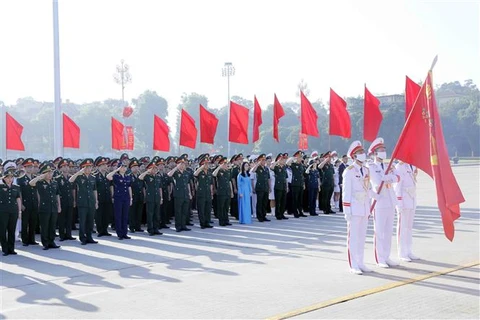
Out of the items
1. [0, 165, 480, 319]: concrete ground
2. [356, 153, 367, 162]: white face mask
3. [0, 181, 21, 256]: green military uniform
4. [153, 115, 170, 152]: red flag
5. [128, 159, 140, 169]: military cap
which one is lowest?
[0, 165, 480, 319]: concrete ground

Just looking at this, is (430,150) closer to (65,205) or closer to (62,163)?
(65,205)

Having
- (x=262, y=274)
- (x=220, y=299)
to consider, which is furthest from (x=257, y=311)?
(x=262, y=274)

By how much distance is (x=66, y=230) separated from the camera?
11.8 meters

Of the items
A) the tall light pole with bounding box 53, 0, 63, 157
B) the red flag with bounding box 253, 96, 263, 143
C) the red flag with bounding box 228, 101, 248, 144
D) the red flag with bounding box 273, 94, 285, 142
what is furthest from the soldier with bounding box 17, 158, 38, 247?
the red flag with bounding box 273, 94, 285, 142

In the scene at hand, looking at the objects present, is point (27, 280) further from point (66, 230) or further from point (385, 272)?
point (385, 272)

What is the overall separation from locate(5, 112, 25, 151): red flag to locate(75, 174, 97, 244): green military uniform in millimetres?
5466

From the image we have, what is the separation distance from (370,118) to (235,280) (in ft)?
23.0

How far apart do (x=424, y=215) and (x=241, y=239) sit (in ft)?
20.9

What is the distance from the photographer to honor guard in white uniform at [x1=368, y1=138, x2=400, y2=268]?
8.48 metres

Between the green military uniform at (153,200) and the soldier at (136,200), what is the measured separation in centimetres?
25

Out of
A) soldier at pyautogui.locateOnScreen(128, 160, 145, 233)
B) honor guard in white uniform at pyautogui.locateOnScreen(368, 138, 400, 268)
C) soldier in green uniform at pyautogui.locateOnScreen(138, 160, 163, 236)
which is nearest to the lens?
honor guard in white uniform at pyautogui.locateOnScreen(368, 138, 400, 268)

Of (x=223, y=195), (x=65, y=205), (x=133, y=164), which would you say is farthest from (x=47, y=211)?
(x=223, y=195)

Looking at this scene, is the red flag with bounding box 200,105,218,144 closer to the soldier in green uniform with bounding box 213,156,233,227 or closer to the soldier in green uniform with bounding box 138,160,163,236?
the soldier in green uniform with bounding box 213,156,233,227

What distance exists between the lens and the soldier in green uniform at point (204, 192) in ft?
43.9
